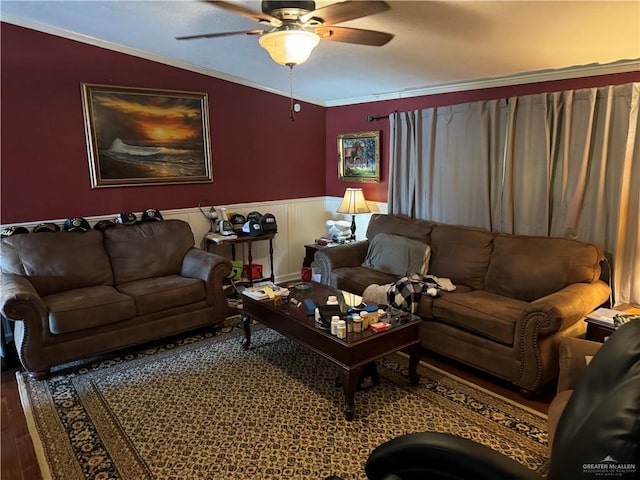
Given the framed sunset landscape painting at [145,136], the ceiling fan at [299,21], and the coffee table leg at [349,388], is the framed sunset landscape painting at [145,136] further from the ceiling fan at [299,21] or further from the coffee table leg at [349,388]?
the coffee table leg at [349,388]

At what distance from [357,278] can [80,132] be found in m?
2.84

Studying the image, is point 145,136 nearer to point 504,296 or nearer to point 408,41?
point 408,41

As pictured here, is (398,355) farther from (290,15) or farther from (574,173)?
(290,15)

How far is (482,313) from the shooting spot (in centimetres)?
292

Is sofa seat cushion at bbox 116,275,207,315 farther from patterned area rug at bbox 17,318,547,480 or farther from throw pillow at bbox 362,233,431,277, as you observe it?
throw pillow at bbox 362,233,431,277

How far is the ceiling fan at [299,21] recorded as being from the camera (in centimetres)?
209

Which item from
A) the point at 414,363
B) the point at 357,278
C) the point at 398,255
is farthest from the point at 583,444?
the point at 398,255

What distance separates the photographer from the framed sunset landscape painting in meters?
3.95

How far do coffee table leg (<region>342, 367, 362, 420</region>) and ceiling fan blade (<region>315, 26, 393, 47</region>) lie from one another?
1891mm

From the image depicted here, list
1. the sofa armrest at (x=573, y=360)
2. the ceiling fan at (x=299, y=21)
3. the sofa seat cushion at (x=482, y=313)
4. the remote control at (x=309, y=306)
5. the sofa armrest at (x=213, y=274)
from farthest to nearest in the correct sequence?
1. the sofa armrest at (x=213, y=274)
2. the remote control at (x=309, y=306)
3. the sofa seat cushion at (x=482, y=313)
4. the ceiling fan at (x=299, y=21)
5. the sofa armrest at (x=573, y=360)

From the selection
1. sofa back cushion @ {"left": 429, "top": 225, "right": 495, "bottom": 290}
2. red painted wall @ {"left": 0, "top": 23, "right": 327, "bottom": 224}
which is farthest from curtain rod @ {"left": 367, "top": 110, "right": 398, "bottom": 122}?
sofa back cushion @ {"left": 429, "top": 225, "right": 495, "bottom": 290}

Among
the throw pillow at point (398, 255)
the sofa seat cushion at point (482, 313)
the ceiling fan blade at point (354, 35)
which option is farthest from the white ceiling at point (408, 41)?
the sofa seat cushion at point (482, 313)

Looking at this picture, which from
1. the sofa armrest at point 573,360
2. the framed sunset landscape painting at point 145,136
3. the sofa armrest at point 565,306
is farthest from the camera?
the framed sunset landscape painting at point 145,136

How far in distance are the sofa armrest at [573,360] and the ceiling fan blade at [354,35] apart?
1.86 metres
